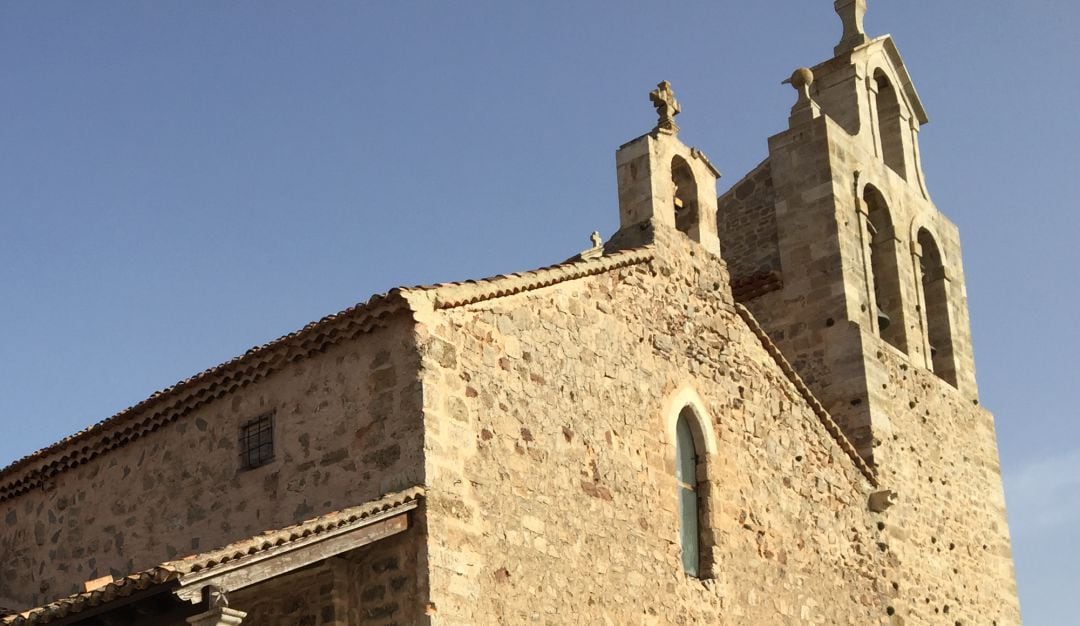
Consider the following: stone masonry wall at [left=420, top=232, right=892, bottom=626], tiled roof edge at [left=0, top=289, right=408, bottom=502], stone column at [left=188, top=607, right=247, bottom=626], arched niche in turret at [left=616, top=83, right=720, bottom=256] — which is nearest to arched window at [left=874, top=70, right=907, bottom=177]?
arched niche in turret at [left=616, top=83, right=720, bottom=256]

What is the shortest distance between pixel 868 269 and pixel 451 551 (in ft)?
30.7

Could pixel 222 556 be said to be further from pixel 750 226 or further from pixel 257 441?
pixel 750 226

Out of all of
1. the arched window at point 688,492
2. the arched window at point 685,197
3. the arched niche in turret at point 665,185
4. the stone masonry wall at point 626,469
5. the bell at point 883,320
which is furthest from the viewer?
the bell at point 883,320

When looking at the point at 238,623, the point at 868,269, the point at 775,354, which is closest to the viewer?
the point at 238,623

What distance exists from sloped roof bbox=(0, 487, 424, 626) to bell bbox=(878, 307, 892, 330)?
9579mm

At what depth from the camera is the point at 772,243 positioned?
18781mm

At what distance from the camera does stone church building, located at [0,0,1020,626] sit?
420 inches

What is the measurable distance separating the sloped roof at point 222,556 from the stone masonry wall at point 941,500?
800cm

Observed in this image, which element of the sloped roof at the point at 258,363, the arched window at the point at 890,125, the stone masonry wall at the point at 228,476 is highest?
the arched window at the point at 890,125

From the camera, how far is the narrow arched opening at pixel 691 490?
525 inches


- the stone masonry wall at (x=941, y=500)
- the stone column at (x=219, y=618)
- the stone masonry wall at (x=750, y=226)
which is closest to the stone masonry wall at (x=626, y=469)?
the stone masonry wall at (x=941, y=500)

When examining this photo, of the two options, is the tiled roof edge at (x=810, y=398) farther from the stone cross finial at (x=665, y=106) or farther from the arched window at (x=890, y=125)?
the arched window at (x=890, y=125)

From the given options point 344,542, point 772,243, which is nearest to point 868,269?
point 772,243

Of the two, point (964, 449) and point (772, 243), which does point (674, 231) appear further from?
point (964, 449)
